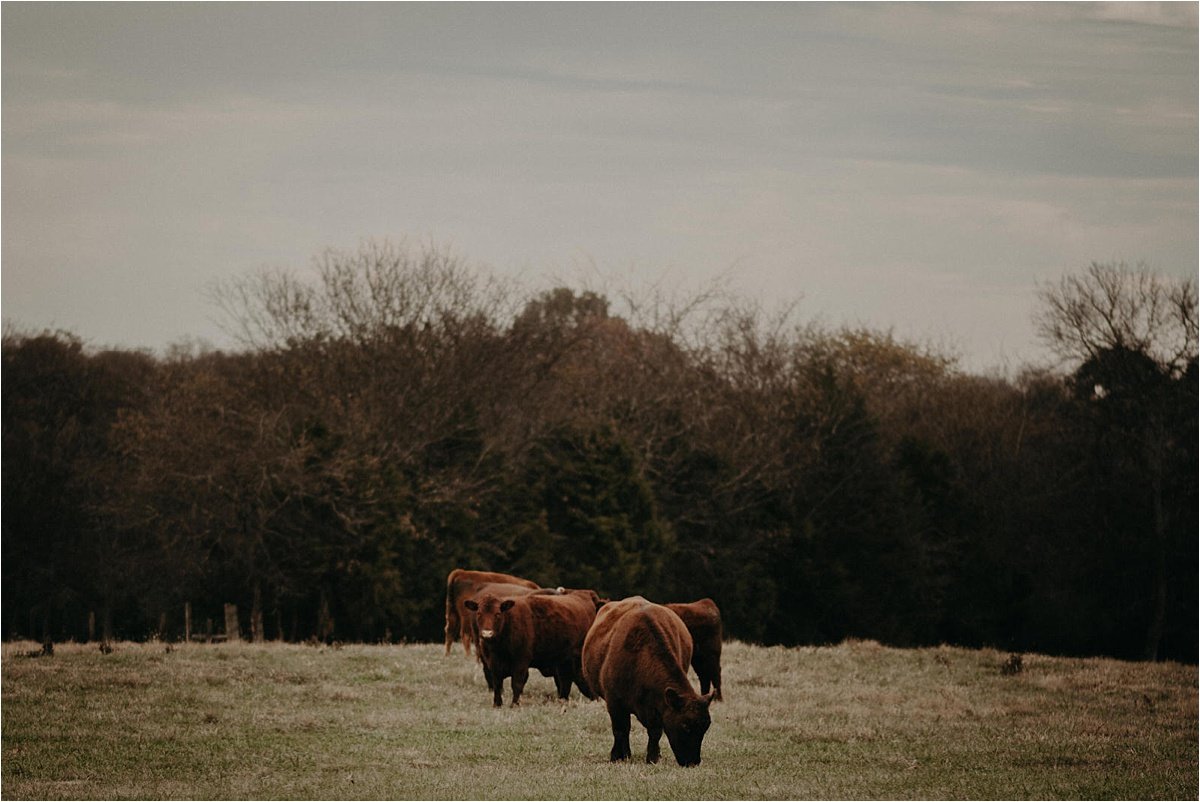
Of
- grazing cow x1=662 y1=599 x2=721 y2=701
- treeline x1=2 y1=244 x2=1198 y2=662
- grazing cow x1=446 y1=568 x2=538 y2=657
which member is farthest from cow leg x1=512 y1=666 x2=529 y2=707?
treeline x1=2 y1=244 x2=1198 y2=662

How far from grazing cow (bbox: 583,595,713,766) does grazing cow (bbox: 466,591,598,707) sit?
3657 millimetres

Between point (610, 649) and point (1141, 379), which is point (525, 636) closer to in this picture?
point (610, 649)

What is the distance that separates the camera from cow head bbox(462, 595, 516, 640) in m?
17.6

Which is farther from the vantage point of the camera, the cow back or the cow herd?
the cow back

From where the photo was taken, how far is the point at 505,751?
14781 mm

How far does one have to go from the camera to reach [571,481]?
44.8 meters

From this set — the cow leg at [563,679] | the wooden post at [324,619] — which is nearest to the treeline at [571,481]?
the wooden post at [324,619]

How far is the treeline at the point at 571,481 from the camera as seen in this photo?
41.3m

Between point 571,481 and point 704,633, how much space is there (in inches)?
1070

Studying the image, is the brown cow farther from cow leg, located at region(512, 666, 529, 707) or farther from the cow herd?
cow leg, located at region(512, 666, 529, 707)

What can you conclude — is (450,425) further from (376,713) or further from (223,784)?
(223,784)

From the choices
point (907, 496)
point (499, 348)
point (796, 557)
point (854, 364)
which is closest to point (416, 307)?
point (499, 348)

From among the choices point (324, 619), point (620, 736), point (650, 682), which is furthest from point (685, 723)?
point (324, 619)

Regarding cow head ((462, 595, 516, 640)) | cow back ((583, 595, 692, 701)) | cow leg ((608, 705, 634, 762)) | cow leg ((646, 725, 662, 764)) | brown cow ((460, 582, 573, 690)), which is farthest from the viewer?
brown cow ((460, 582, 573, 690))
